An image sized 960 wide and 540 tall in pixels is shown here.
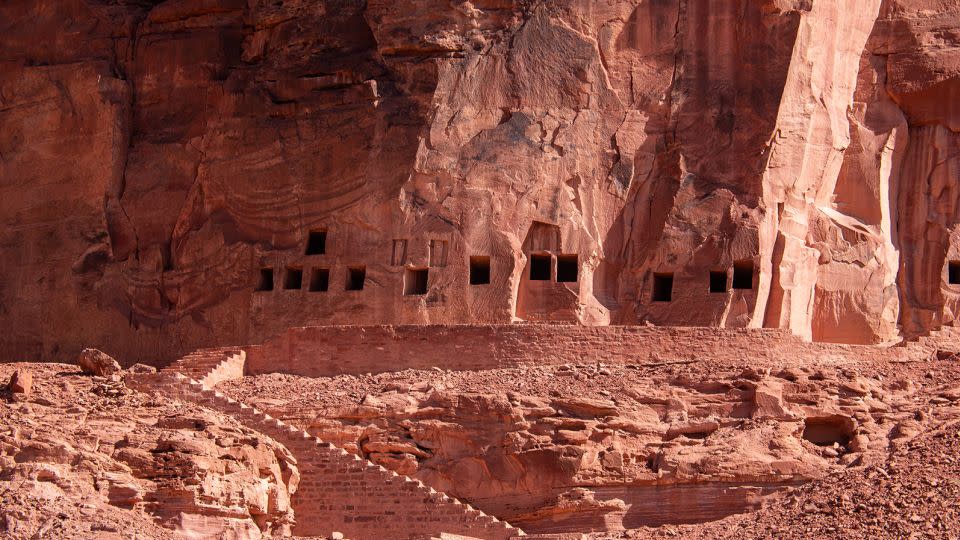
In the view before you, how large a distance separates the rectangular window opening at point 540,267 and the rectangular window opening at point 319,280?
3474 mm

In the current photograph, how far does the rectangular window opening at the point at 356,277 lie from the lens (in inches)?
1292

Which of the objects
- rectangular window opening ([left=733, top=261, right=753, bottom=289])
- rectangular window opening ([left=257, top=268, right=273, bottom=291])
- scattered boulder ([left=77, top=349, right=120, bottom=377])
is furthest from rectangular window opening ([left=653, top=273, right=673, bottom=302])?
scattered boulder ([left=77, top=349, right=120, bottom=377])

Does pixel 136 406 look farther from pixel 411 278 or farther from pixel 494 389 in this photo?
pixel 411 278

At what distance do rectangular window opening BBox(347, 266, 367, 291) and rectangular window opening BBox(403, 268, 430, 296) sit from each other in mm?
846

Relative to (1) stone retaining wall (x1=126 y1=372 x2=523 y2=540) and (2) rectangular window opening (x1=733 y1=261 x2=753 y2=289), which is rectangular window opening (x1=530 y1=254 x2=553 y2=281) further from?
(1) stone retaining wall (x1=126 y1=372 x2=523 y2=540)

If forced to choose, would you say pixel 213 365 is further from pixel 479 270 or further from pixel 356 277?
pixel 479 270

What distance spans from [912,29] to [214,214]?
40.6 feet

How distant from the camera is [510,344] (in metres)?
29.6

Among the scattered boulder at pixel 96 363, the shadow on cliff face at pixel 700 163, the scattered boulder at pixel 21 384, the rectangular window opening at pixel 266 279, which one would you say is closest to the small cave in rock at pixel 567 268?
the shadow on cliff face at pixel 700 163

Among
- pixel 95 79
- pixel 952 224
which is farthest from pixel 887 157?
pixel 95 79

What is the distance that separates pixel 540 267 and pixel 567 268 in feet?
1.59

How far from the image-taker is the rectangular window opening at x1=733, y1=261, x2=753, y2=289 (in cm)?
3183

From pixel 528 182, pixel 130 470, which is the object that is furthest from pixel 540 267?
pixel 130 470

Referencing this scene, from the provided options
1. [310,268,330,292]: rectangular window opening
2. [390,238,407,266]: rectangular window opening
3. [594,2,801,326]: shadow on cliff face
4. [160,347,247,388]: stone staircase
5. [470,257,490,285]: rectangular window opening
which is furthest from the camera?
[310,268,330,292]: rectangular window opening
